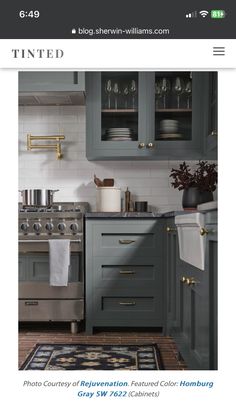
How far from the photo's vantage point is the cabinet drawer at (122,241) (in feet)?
11.0

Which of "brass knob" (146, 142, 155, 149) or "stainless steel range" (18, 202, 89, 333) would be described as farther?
"brass knob" (146, 142, 155, 149)

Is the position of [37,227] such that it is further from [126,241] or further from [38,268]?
[126,241]

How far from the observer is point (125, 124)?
11.9 feet

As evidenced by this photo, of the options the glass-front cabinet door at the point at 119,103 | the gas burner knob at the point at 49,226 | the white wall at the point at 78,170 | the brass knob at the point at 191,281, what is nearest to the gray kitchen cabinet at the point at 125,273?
the gas burner knob at the point at 49,226

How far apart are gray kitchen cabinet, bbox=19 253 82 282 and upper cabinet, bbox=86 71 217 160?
0.73m

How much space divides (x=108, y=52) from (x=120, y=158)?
264 centimetres

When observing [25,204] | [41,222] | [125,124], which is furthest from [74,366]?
[125,124]

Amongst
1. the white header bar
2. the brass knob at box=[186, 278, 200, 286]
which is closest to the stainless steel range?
the brass knob at box=[186, 278, 200, 286]

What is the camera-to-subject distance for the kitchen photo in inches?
120

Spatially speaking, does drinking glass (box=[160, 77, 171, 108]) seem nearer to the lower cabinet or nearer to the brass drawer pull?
the lower cabinet

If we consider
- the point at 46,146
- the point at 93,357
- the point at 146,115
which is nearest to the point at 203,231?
the point at 93,357

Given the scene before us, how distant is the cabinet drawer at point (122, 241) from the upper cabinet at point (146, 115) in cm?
53
